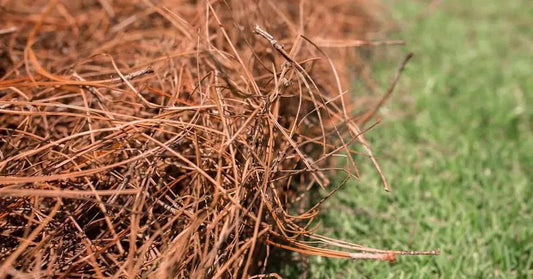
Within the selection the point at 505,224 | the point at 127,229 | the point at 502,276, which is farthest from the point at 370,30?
the point at 127,229

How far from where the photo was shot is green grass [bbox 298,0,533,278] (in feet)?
5.36

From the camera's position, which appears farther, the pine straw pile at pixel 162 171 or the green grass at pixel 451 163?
the green grass at pixel 451 163

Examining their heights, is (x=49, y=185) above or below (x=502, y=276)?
below

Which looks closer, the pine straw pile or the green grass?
the pine straw pile

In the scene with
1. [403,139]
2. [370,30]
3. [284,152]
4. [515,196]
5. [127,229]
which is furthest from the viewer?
[370,30]

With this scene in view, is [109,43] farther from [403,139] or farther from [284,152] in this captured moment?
[403,139]

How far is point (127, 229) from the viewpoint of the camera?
1.33 metres

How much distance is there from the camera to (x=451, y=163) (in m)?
2.01

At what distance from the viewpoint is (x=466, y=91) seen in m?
2.47

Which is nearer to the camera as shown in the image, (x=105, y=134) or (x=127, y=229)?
(x=127, y=229)

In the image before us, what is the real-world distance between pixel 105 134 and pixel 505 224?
1338 millimetres

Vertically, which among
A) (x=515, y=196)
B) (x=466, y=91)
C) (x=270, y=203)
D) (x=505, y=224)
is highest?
(x=466, y=91)

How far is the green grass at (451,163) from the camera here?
163 cm

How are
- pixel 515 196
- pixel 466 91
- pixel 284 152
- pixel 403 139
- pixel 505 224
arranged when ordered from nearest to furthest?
pixel 284 152 → pixel 505 224 → pixel 515 196 → pixel 403 139 → pixel 466 91
